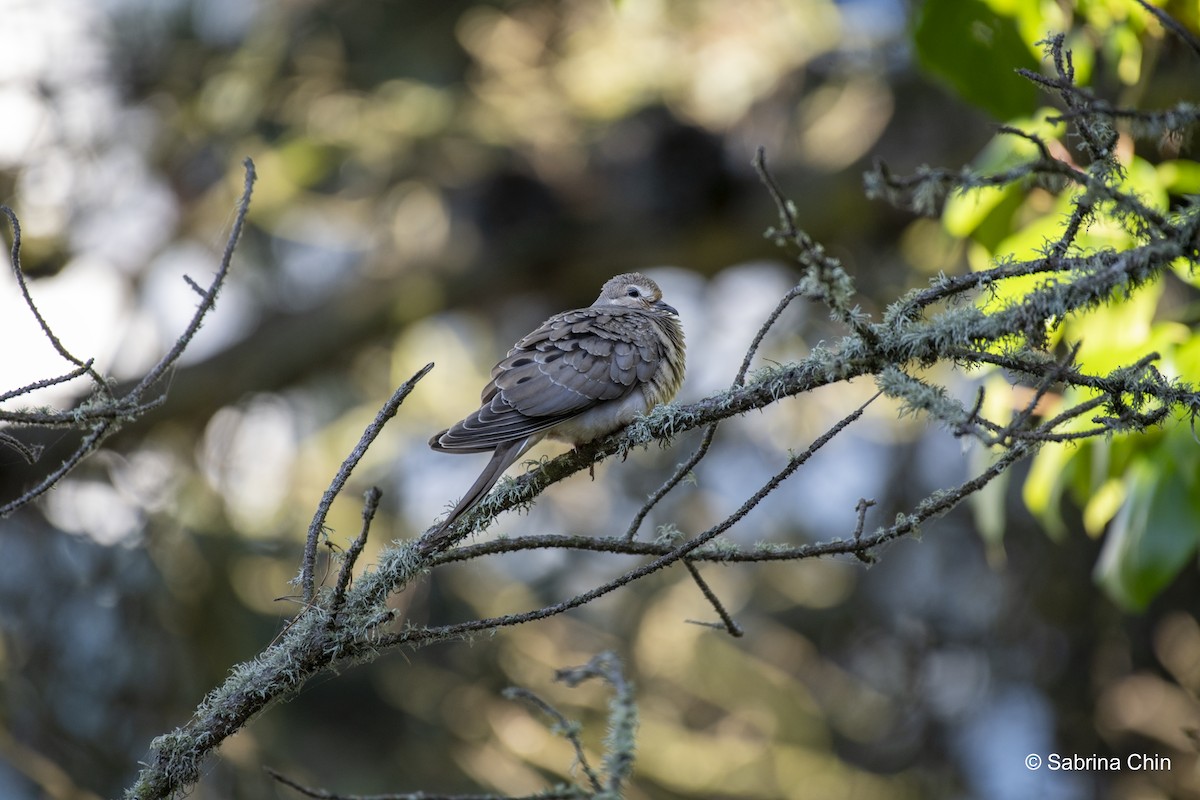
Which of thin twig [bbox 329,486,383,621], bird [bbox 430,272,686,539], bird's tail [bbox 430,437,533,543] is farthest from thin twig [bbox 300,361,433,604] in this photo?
bird [bbox 430,272,686,539]

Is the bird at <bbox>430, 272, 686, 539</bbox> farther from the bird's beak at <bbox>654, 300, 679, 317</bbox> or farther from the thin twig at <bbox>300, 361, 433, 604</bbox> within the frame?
the thin twig at <bbox>300, 361, 433, 604</bbox>

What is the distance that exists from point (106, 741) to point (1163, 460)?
196 inches

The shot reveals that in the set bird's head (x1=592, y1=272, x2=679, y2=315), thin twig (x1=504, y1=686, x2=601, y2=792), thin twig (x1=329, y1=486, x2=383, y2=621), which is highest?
bird's head (x1=592, y1=272, x2=679, y2=315)

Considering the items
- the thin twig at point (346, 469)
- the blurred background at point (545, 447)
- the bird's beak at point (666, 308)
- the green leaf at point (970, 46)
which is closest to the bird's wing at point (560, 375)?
the bird's beak at point (666, 308)

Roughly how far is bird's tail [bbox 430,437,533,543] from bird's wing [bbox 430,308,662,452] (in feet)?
0.10

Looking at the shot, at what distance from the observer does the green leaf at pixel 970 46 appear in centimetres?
285

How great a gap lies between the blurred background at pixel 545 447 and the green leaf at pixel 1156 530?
319cm

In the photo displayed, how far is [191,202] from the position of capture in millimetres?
7016

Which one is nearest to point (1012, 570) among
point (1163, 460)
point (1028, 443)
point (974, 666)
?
point (974, 666)

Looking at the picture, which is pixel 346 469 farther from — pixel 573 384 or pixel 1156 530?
pixel 1156 530

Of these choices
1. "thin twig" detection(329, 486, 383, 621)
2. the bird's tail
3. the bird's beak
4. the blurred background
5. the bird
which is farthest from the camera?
the blurred background

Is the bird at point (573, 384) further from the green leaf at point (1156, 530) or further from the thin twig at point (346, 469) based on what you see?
the green leaf at point (1156, 530)

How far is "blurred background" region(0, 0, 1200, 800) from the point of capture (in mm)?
6160

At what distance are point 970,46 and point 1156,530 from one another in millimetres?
1410
